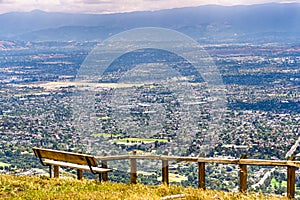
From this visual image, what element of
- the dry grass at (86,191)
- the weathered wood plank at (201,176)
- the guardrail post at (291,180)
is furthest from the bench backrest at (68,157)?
the guardrail post at (291,180)

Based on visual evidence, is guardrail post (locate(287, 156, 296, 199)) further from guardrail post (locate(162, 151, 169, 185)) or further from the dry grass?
guardrail post (locate(162, 151, 169, 185))

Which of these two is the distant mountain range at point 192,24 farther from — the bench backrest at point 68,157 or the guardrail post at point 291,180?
the guardrail post at point 291,180

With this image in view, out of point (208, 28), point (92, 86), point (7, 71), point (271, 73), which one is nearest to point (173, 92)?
point (92, 86)

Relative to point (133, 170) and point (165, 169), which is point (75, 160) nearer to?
point (133, 170)

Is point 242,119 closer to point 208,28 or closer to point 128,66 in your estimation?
point 128,66

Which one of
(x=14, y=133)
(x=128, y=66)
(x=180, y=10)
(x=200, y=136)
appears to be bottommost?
(x=14, y=133)

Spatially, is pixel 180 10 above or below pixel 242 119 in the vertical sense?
above
